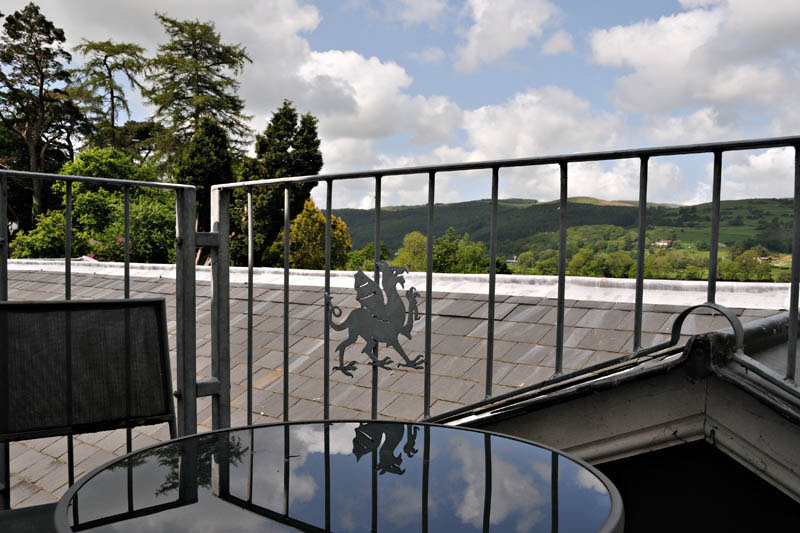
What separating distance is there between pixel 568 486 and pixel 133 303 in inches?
60.9

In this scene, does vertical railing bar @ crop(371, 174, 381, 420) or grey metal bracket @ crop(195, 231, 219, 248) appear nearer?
vertical railing bar @ crop(371, 174, 381, 420)

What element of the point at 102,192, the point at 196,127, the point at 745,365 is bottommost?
the point at 745,365

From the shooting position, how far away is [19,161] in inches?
1040

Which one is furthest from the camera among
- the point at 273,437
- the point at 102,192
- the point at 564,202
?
the point at 102,192

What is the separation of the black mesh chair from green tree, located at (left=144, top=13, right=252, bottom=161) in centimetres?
2801

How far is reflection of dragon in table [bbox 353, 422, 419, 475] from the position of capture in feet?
4.34

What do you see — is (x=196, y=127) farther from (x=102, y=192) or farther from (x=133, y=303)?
(x=133, y=303)

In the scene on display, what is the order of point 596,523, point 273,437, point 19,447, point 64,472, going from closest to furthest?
point 596,523
point 273,437
point 64,472
point 19,447

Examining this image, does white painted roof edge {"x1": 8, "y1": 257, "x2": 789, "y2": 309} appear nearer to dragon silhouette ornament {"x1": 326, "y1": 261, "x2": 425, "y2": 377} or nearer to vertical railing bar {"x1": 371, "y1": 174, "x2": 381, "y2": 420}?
vertical railing bar {"x1": 371, "y1": 174, "x2": 381, "y2": 420}

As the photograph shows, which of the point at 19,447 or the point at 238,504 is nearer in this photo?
the point at 238,504

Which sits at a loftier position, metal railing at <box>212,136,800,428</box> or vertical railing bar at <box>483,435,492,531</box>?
metal railing at <box>212,136,800,428</box>

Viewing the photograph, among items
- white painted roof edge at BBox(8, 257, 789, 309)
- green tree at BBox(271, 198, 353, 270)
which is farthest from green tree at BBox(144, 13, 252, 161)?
white painted roof edge at BBox(8, 257, 789, 309)

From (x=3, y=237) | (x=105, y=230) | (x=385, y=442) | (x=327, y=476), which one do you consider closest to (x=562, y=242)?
(x=385, y=442)

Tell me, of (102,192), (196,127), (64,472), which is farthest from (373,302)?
(196,127)
